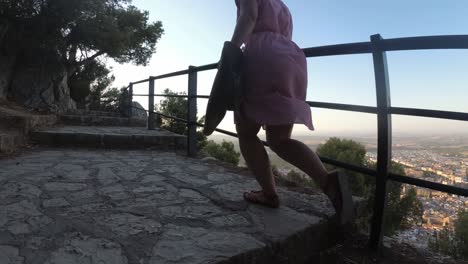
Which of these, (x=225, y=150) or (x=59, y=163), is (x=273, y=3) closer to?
(x=59, y=163)

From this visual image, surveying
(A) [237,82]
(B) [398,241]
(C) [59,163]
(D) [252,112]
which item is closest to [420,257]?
(B) [398,241]

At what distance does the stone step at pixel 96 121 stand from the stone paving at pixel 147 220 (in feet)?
12.8

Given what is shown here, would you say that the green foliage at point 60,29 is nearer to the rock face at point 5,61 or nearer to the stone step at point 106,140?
the rock face at point 5,61

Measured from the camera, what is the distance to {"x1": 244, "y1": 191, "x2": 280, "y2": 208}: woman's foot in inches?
71.8

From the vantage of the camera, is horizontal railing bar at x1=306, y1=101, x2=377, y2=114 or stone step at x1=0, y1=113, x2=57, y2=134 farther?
stone step at x1=0, y1=113, x2=57, y2=134

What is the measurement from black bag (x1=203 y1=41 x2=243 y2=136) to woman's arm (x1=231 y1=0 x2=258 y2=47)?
0.04 meters

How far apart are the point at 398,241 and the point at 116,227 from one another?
142 cm

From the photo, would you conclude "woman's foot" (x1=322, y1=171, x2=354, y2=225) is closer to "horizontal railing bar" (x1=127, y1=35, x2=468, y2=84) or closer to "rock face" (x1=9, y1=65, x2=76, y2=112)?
"horizontal railing bar" (x1=127, y1=35, x2=468, y2=84)

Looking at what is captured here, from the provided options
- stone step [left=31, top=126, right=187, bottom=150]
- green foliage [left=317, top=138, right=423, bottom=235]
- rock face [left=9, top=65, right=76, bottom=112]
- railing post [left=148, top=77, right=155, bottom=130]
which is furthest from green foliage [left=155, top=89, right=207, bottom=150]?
stone step [left=31, top=126, right=187, bottom=150]

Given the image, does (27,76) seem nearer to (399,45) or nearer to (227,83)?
(227,83)

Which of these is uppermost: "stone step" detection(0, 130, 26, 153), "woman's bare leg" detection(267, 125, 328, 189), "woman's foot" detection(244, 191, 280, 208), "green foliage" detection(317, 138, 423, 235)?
"woman's bare leg" detection(267, 125, 328, 189)

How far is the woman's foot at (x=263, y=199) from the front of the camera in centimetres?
182

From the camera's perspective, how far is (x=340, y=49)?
178cm

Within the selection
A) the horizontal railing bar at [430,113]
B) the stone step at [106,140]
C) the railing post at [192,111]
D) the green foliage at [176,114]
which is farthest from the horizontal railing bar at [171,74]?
the green foliage at [176,114]
